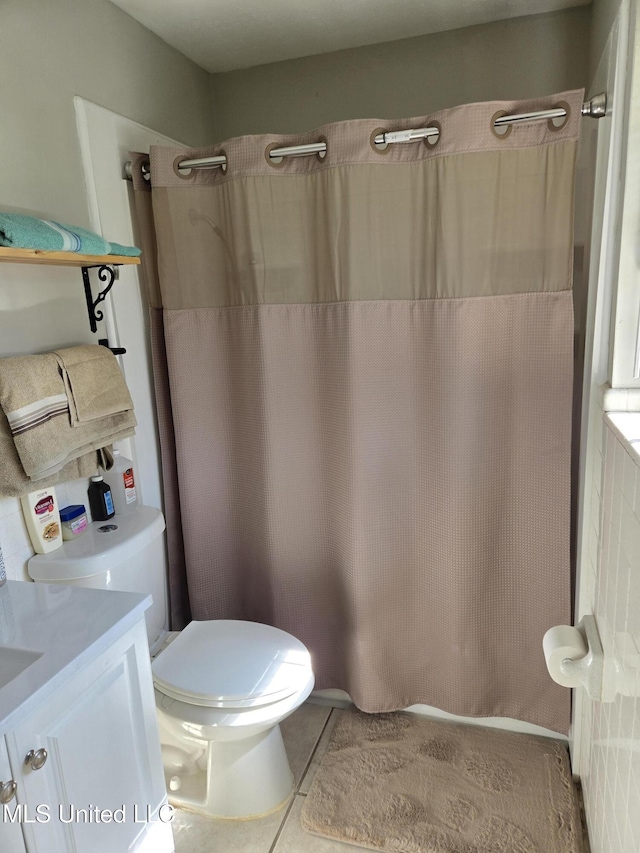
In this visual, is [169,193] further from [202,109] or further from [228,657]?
[228,657]

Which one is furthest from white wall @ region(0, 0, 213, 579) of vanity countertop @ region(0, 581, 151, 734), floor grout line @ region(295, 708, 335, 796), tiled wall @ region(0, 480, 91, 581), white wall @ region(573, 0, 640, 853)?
white wall @ region(573, 0, 640, 853)

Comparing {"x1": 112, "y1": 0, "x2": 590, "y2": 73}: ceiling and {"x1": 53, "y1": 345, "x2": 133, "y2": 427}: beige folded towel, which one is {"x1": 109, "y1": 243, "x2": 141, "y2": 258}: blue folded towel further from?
{"x1": 112, "y1": 0, "x2": 590, "y2": 73}: ceiling

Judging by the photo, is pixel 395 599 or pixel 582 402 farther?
pixel 395 599

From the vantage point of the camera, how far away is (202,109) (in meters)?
2.20

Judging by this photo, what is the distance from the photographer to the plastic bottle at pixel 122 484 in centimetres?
174

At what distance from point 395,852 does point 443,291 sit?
1551 mm

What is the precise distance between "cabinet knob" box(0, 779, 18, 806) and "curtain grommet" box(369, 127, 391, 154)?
1682 mm

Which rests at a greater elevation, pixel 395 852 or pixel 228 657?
pixel 228 657

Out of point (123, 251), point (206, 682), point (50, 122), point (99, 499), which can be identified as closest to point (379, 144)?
point (123, 251)

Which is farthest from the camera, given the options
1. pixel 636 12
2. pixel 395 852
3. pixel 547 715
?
pixel 547 715

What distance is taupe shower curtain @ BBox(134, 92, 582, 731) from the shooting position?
1618 millimetres

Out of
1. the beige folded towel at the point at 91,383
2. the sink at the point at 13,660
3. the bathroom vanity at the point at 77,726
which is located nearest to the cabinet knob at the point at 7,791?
the bathroom vanity at the point at 77,726

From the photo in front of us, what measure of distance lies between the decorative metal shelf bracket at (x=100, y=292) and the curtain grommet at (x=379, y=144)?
2.74 feet

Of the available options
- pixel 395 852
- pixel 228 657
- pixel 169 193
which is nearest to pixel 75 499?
pixel 228 657
